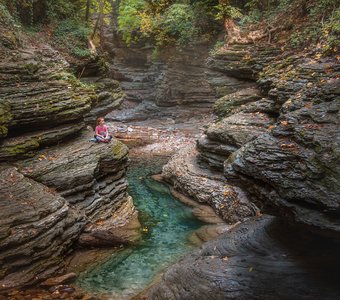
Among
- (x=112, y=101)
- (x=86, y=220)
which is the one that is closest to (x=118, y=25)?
(x=112, y=101)

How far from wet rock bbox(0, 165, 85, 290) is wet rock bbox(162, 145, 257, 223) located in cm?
560

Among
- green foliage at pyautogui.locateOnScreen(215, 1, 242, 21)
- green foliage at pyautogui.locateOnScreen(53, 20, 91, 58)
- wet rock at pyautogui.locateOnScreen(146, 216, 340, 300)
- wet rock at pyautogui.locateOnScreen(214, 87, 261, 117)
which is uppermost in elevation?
green foliage at pyautogui.locateOnScreen(215, 1, 242, 21)

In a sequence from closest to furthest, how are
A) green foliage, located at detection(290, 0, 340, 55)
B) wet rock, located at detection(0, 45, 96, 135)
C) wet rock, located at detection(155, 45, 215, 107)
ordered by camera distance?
wet rock, located at detection(0, 45, 96, 135), green foliage, located at detection(290, 0, 340, 55), wet rock, located at detection(155, 45, 215, 107)

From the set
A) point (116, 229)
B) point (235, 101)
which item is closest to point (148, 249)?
point (116, 229)

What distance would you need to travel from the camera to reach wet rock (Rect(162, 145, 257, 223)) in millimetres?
13172

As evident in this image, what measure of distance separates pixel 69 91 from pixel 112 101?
28.1 ft

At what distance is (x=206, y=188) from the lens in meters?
15.3

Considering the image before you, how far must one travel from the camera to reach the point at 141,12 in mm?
33406

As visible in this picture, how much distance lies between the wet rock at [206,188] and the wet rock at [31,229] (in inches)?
221

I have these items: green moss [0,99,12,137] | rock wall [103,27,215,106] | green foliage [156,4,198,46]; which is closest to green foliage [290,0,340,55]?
rock wall [103,27,215,106]

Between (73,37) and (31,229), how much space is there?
52.6 feet

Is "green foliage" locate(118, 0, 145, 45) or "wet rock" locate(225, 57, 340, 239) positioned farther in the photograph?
"green foliage" locate(118, 0, 145, 45)

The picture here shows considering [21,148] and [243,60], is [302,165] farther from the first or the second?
[243,60]

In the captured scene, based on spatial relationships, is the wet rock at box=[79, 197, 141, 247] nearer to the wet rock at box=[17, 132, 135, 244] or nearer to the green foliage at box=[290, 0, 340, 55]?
the wet rock at box=[17, 132, 135, 244]
